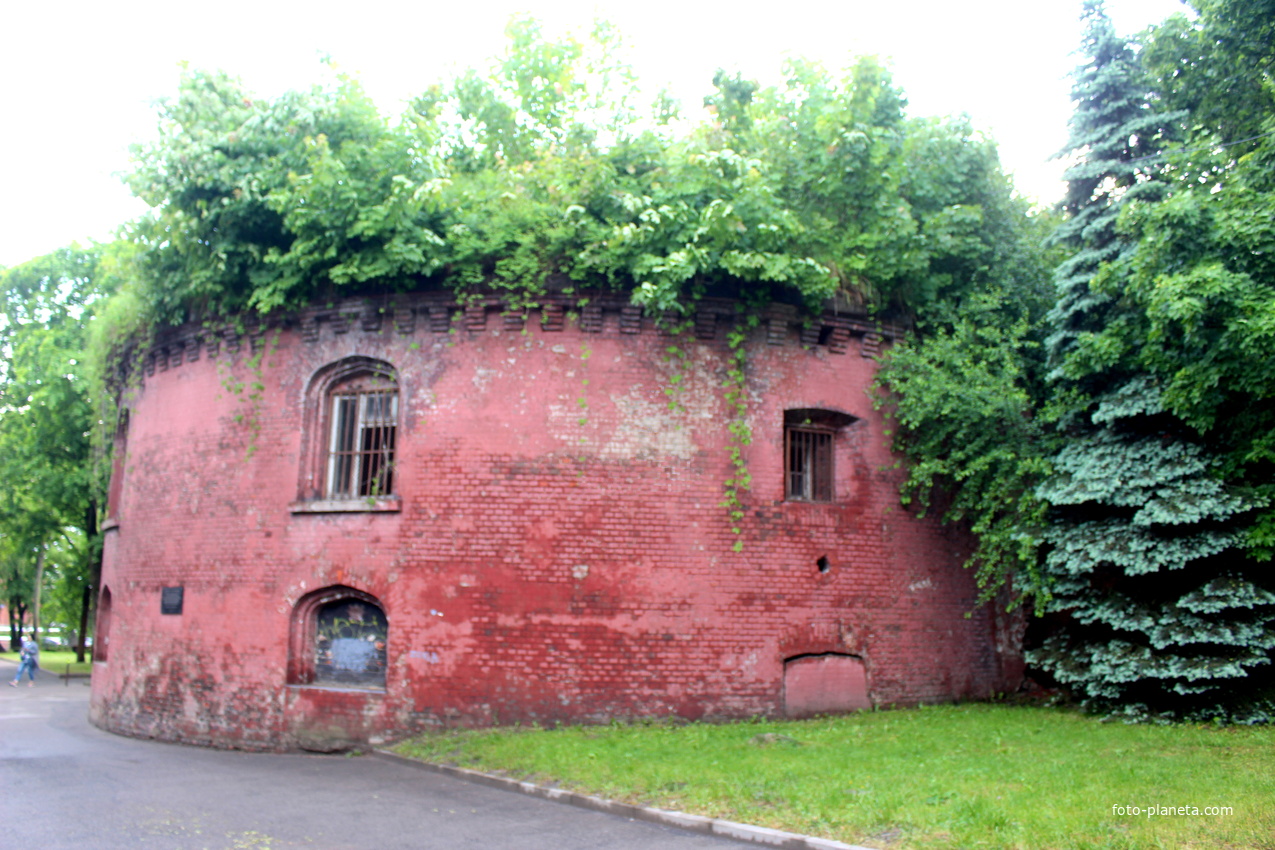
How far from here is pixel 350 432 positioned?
12977mm

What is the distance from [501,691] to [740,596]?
10.2 feet

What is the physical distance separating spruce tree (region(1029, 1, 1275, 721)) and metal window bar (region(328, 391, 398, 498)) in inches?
335

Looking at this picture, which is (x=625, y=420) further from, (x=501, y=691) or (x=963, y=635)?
(x=963, y=635)

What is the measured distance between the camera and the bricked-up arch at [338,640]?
39.7 ft

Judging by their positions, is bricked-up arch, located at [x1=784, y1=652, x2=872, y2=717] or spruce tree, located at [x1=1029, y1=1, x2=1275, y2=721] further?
bricked-up arch, located at [x1=784, y1=652, x2=872, y2=717]

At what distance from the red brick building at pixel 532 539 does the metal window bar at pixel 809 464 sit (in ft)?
0.14

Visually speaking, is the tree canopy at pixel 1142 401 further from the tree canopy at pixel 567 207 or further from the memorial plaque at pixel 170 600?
the memorial plaque at pixel 170 600

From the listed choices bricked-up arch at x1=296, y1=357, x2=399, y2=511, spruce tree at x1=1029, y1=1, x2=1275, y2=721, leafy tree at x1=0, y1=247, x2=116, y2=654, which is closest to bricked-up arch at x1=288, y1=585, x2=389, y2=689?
bricked-up arch at x1=296, y1=357, x2=399, y2=511

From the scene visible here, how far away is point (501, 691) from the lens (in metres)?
A: 11.3

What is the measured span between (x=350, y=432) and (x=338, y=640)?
2.76 m

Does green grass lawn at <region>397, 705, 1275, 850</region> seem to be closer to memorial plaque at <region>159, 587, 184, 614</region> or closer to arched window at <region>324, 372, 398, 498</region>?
arched window at <region>324, 372, 398, 498</region>

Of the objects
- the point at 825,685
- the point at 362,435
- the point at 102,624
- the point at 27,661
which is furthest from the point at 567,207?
the point at 27,661

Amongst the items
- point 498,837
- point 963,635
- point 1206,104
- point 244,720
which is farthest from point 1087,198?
point 244,720

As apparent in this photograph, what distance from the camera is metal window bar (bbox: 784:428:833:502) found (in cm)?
1284
